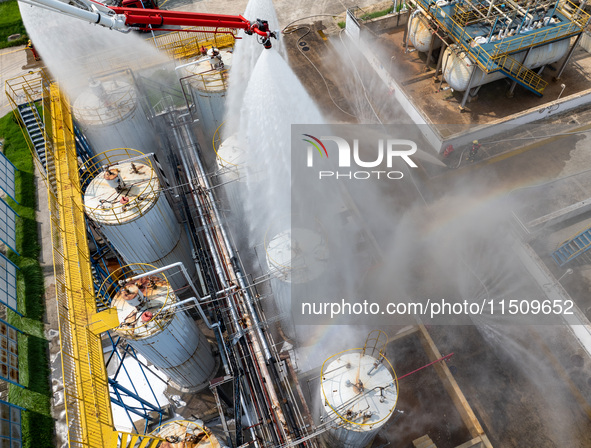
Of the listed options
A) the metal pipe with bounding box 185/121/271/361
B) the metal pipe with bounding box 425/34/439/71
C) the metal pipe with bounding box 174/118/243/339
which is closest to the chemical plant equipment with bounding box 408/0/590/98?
the metal pipe with bounding box 425/34/439/71

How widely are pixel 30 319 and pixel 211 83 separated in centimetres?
1687

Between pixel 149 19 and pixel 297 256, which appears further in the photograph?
pixel 149 19

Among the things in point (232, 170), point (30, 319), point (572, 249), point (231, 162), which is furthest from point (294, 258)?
point (30, 319)

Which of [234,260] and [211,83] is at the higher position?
[211,83]

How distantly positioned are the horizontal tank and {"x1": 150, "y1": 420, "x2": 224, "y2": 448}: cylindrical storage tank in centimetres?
2461

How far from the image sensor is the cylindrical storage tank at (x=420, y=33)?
29138 millimetres

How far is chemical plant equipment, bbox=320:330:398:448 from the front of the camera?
13133 millimetres

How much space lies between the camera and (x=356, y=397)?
1342 cm

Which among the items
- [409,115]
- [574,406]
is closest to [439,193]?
[409,115]

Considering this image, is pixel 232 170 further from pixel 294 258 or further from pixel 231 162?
pixel 294 258

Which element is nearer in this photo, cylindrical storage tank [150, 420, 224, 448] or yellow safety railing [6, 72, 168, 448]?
yellow safety railing [6, 72, 168, 448]

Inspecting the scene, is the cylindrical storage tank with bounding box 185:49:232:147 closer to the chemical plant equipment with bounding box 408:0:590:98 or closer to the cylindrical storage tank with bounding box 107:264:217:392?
the cylindrical storage tank with bounding box 107:264:217:392

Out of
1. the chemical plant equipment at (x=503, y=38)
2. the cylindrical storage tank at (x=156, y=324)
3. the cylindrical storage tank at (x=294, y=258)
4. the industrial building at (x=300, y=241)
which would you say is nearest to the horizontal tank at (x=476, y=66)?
the chemical plant equipment at (x=503, y=38)

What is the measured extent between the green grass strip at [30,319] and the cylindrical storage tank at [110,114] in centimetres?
1034
